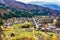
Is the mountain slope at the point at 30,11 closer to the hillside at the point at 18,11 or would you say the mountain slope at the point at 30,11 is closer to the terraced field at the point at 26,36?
the hillside at the point at 18,11

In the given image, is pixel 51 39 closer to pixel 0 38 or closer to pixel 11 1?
pixel 0 38

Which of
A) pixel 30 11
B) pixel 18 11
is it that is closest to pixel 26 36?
pixel 18 11

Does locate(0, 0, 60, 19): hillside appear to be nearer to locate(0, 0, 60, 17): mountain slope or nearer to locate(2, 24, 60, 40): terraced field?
locate(0, 0, 60, 17): mountain slope

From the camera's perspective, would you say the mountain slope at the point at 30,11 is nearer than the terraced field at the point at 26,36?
No

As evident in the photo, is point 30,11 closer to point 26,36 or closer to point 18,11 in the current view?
point 18,11

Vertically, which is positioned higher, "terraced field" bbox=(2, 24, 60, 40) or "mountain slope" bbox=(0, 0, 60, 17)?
"terraced field" bbox=(2, 24, 60, 40)

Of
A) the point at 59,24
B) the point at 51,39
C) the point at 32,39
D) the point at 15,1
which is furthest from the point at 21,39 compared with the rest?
the point at 15,1

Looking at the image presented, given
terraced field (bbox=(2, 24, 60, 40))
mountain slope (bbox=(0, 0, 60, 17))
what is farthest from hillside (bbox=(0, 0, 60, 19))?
terraced field (bbox=(2, 24, 60, 40))

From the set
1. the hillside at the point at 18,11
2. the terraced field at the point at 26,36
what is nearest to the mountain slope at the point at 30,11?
the hillside at the point at 18,11

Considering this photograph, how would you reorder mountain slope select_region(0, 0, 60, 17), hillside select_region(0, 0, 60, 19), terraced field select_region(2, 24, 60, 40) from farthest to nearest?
mountain slope select_region(0, 0, 60, 17)
hillside select_region(0, 0, 60, 19)
terraced field select_region(2, 24, 60, 40)

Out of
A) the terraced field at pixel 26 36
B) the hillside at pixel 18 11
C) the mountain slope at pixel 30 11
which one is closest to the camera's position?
the terraced field at pixel 26 36

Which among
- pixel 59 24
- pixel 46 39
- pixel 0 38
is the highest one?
pixel 0 38
